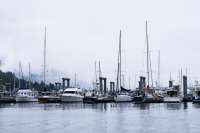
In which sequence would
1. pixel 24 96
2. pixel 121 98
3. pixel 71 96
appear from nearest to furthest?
pixel 71 96 → pixel 121 98 → pixel 24 96


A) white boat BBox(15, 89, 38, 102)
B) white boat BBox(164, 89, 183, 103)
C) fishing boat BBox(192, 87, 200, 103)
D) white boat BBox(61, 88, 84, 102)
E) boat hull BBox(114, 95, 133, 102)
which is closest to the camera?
fishing boat BBox(192, 87, 200, 103)

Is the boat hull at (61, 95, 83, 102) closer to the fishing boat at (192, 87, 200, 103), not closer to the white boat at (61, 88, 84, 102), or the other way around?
the white boat at (61, 88, 84, 102)

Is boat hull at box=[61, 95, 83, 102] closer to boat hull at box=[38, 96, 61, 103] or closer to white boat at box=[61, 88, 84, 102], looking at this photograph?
white boat at box=[61, 88, 84, 102]

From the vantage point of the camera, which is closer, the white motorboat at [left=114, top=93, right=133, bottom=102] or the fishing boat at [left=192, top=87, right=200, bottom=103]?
the fishing boat at [left=192, top=87, right=200, bottom=103]

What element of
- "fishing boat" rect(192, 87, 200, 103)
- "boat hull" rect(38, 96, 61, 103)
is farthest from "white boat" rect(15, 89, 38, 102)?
"fishing boat" rect(192, 87, 200, 103)

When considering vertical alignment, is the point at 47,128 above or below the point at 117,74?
below

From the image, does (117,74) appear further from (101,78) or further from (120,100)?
(101,78)

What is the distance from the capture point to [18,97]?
142 meters

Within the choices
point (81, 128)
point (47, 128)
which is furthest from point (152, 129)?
point (47, 128)

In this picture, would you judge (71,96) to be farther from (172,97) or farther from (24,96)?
(172,97)

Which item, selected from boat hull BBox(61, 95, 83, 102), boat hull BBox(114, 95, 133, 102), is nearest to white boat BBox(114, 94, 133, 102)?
boat hull BBox(114, 95, 133, 102)

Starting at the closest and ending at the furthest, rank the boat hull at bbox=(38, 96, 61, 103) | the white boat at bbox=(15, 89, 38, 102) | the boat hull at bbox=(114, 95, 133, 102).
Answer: the boat hull at bbox=(38, 96, 61, 103), the boat hull at bbox=(114, 95, 133, 102), the white boat at bbox=(15, 89, 38, 102)

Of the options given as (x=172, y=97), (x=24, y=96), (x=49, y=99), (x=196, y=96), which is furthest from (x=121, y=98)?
(x=24, y=96)

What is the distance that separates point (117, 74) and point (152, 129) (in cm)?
8923
